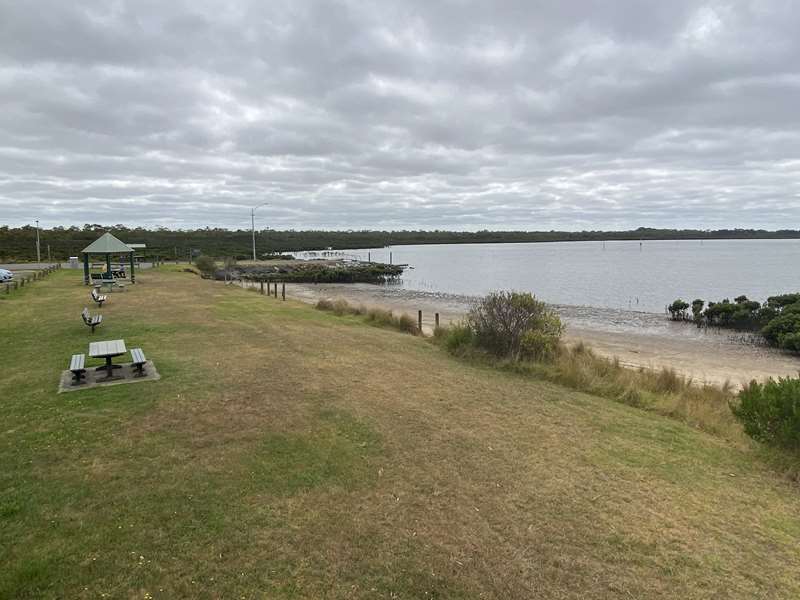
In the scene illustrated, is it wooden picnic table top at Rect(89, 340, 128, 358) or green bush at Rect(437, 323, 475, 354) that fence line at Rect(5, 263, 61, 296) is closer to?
wooden picnic table top at Rect(89, 340, 128, 358)

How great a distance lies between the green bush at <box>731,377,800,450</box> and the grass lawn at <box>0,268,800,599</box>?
0.35 m

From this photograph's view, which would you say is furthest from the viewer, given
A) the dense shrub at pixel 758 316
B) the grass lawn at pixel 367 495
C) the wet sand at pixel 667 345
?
the dense shrub at pixel 758 316

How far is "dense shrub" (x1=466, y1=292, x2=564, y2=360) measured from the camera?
12.1m

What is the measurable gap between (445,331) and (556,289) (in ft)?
128

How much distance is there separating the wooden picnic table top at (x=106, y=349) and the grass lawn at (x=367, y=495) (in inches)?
30.5

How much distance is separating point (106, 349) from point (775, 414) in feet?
34.0

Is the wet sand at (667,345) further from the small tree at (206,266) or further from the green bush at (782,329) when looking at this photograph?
the small tree at (206,266)

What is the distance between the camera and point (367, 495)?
524cm

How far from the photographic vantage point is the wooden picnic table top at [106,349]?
877 centimetres

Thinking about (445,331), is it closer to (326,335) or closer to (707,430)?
(326,335)

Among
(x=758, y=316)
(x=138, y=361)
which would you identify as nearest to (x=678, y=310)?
(x=758, y=316)

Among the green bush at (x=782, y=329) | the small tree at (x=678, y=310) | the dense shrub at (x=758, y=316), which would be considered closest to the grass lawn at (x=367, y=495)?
the green bush at (x=782, y=329)

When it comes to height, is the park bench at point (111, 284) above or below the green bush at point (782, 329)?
above

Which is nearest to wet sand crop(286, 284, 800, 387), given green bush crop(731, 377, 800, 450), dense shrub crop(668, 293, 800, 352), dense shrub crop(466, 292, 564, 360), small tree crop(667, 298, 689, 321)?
small tree crop(667, 298, 689, 321)
